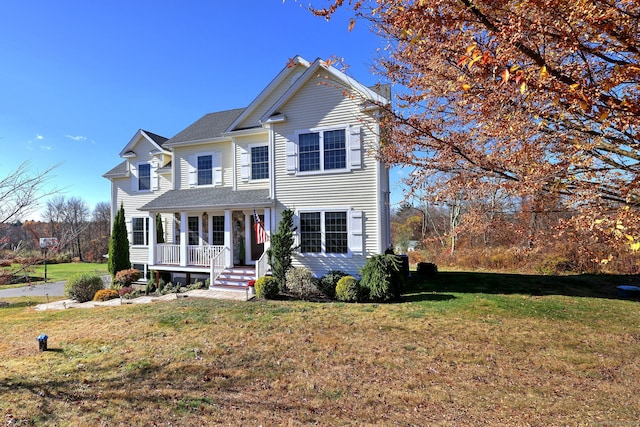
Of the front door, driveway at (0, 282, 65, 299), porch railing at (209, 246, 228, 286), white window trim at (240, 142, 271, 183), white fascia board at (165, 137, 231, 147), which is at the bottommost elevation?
driveway at (0, 282, 65, 299)

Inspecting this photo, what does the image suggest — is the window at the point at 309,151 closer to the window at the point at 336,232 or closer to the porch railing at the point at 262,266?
Answer: the window at the point at 336,232

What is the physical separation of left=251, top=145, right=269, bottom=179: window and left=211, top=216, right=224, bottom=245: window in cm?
281

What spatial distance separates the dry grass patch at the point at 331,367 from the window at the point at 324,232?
3259 millimetres

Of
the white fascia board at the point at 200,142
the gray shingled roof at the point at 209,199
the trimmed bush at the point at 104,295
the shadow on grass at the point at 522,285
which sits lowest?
the trimmed bush at the point at 104,295

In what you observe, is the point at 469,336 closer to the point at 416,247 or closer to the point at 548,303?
the point at 548,303

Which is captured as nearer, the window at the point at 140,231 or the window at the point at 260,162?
the window at the point at 260,162

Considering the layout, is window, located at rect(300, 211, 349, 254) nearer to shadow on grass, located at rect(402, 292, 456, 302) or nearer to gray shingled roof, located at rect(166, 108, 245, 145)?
shadow on grass, located at rect(402, 292, 456, 302)

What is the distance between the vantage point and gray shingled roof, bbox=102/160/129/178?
1897cm

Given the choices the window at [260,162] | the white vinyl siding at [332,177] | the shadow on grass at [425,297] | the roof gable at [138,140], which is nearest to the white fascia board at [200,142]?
the window at [260,162]

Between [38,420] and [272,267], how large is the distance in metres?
8.31

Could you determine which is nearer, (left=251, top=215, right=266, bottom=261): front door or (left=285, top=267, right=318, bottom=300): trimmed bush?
(left=285, top=267, right=318, bottom=300): trimmed bush

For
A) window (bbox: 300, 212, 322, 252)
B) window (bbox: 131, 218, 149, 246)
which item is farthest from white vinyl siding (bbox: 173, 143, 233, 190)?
window (bbox: 300, 212, 322, 252)

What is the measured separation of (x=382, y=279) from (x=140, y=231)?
47.6ft

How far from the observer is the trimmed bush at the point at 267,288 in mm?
11328
